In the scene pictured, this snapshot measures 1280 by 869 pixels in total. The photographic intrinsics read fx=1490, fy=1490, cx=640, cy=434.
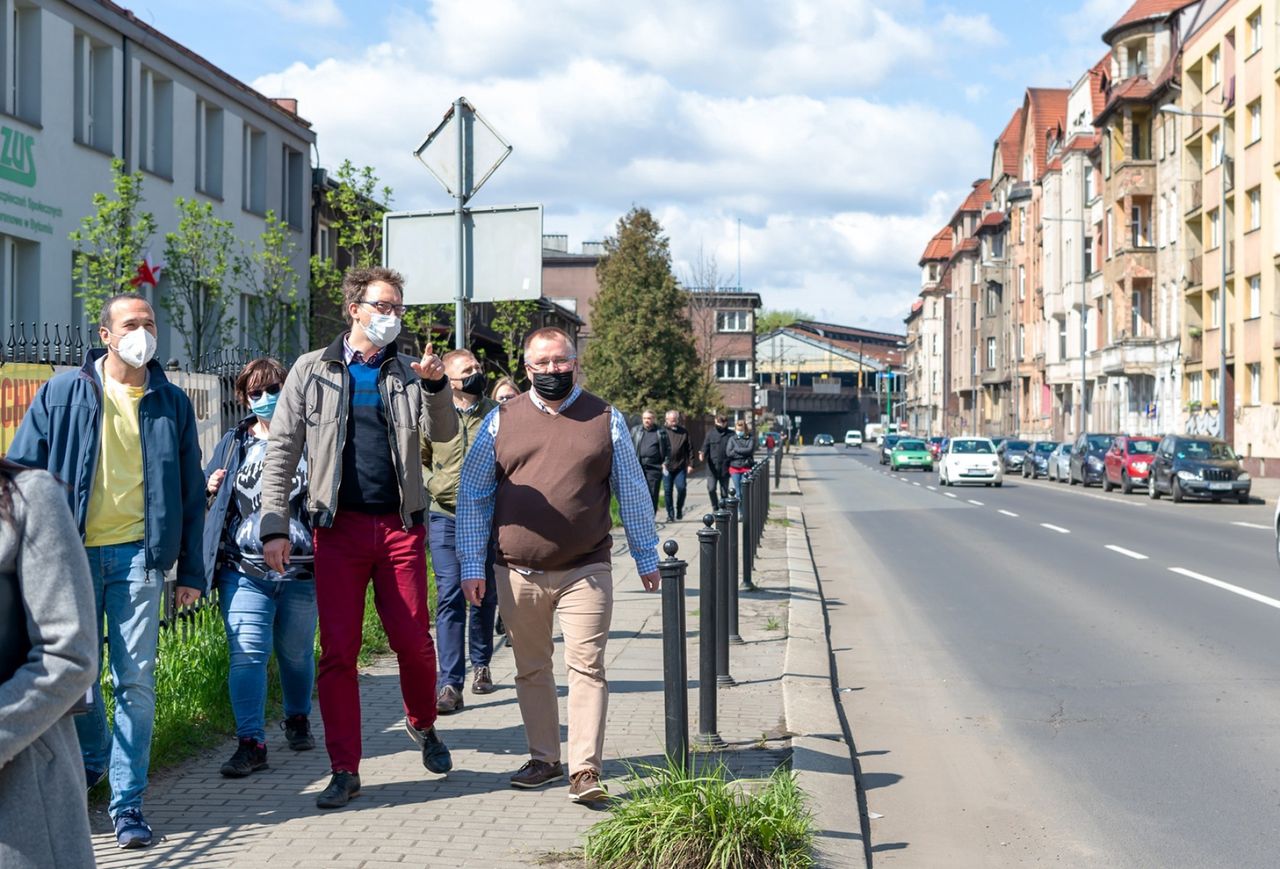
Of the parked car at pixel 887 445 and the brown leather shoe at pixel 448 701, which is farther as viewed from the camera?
the parked car at pixel 887 445

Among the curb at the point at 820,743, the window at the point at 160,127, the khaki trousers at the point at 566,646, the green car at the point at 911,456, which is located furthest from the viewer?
the green car at the point at 911,456

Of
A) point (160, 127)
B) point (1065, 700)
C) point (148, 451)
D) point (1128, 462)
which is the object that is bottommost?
point (1065, 700)

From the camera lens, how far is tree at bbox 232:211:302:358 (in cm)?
2309

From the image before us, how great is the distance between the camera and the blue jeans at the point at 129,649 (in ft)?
17.3

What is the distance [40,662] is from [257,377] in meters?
4.48

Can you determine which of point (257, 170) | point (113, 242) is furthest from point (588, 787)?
point (257, 170)

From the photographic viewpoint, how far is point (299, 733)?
22.4ft

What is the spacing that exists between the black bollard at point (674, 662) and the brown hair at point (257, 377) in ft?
6.84

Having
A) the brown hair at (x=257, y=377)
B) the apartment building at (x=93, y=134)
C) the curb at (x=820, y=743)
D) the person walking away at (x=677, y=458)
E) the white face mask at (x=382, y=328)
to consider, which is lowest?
the curb at (x=820, y=743)

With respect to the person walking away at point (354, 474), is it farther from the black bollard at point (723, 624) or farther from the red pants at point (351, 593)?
the black bollard at point (723, 624)

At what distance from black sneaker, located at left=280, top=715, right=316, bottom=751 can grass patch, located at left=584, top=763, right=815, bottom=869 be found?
87.0 inches

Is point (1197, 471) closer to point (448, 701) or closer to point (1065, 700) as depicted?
point (1065, 700)

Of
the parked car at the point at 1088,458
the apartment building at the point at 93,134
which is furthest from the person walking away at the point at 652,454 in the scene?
the parked car at the point at 1088,458

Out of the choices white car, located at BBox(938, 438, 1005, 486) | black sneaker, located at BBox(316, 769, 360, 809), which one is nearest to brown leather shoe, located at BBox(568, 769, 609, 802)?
black sneaker, located at BBox(316, 769, 360, 809)
